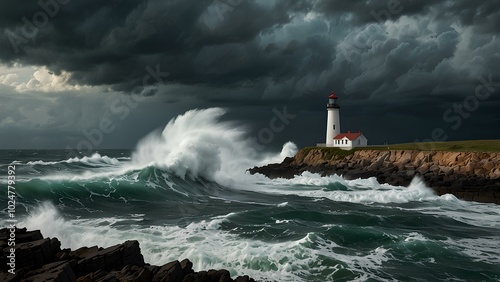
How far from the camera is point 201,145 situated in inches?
1266

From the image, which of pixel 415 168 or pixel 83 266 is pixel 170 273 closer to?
pixel 83 266

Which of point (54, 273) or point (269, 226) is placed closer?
point (54, 273)

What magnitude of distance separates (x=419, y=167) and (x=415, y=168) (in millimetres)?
329

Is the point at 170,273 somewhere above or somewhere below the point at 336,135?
below

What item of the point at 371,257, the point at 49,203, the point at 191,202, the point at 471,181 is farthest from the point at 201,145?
the point at 371,257

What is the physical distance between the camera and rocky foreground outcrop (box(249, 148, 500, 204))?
26859 millimetres

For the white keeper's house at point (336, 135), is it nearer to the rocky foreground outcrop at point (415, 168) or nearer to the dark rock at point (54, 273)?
the rocky foreground outcrop at point (415, 168)

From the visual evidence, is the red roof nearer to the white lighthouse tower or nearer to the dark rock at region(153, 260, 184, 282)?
the white lighthouse tower

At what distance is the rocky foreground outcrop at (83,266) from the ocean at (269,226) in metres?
1.67

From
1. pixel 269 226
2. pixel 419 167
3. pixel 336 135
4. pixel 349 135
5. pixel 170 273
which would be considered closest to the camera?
pixel 170 273

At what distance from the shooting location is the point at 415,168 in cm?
3425

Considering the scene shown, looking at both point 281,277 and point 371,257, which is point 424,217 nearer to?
point 371,257

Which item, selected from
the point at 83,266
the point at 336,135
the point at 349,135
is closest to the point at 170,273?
the point at 83,266

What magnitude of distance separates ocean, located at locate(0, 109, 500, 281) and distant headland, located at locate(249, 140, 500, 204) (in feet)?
9.89
